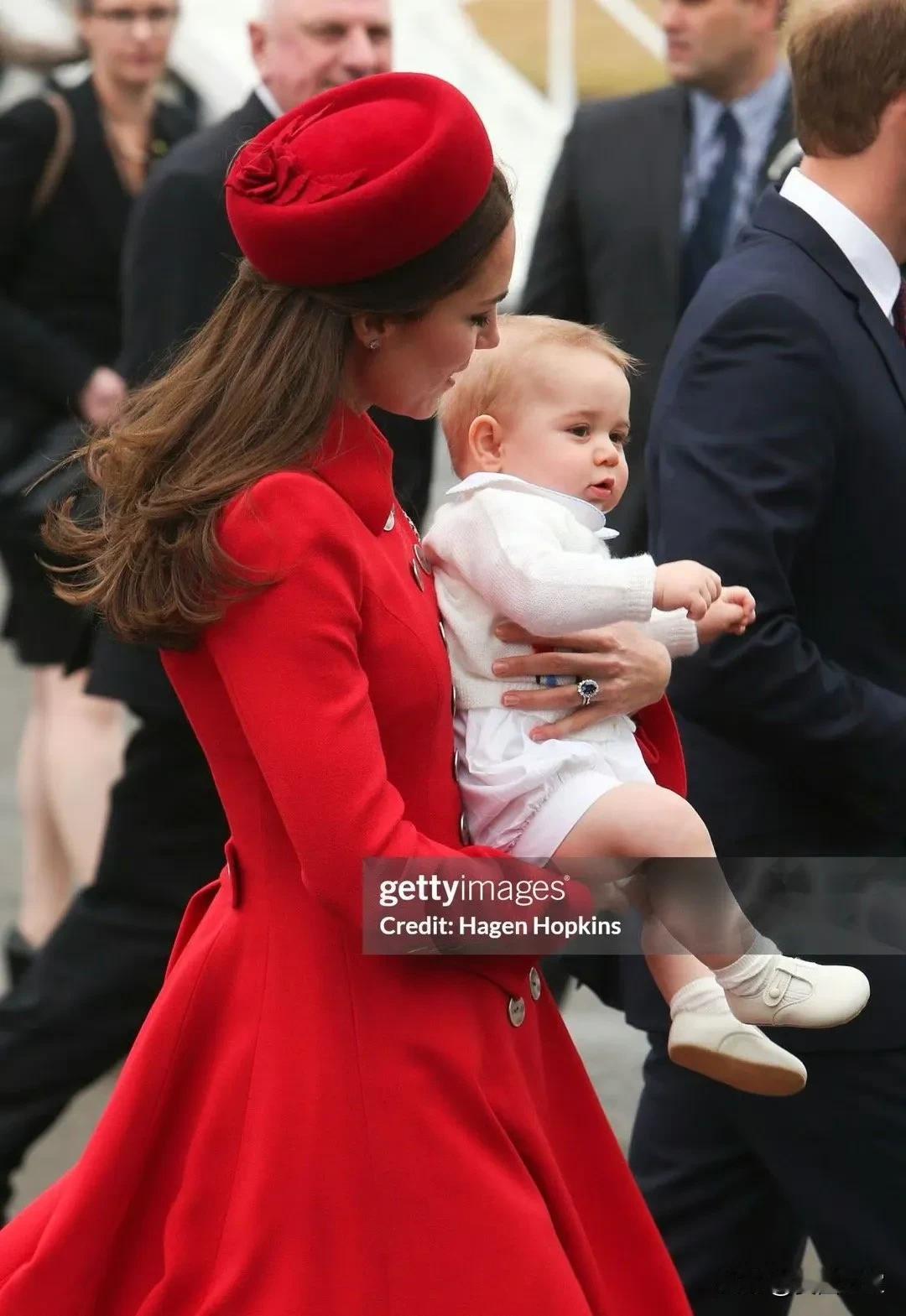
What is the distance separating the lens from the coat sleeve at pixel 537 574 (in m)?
2.57

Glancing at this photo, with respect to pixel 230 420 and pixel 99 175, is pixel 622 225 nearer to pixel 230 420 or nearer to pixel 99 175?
pixel 99 175

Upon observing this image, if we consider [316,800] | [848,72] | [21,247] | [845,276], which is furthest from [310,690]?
[21,247]

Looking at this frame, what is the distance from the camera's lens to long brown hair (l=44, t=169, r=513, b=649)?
2.39 m

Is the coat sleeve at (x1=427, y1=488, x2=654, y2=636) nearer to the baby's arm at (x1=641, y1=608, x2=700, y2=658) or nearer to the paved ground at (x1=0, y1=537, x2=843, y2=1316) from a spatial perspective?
the baby's arm at (x1=641, y1=608, x2=700, y2=658)

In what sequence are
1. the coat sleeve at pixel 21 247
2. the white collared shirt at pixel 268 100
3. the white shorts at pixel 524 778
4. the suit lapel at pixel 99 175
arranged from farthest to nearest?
the suit lapel at pixel 99 175, the coat sleeve at pixel 21 247, the white collared shirt at pixel 268 100, the white shorts at pixel 524 778

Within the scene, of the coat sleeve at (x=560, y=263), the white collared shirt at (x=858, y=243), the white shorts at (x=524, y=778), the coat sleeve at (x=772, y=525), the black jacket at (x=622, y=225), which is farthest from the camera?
the coat sleeve at (x=560, y=263)

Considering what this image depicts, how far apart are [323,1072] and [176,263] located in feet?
7.05

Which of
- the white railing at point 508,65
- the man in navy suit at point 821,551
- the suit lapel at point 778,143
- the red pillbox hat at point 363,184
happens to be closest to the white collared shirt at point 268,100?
the suit lapel at point 778,143

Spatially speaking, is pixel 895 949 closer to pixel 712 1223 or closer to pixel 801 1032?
pixel 801 1032

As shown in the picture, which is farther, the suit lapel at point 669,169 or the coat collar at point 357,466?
the suit lapel at point 669,169

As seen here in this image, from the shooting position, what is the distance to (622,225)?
15.9 feet

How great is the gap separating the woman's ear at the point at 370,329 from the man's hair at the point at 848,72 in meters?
0.95

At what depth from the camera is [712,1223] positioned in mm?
3379

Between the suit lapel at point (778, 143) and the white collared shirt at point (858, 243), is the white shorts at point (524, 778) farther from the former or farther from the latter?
the suit lapel at point (778, 143)
